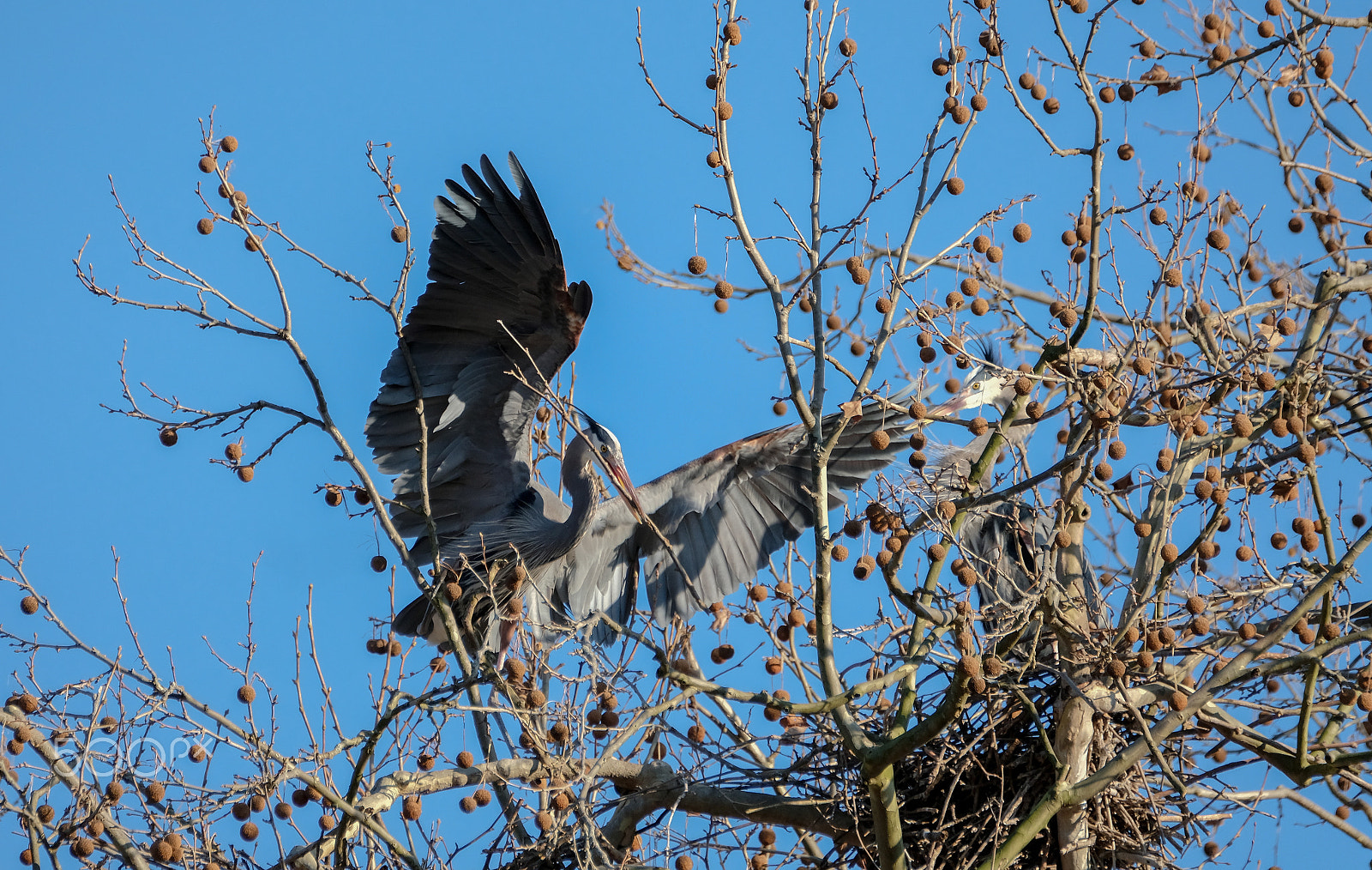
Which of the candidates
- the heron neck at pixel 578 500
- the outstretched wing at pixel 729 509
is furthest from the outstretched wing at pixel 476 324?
the outstretched wing at pixel 729 509

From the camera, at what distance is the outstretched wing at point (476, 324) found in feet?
19.9

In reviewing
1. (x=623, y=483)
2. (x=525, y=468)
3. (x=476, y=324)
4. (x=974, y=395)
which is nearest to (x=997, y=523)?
(x=974, y=395)

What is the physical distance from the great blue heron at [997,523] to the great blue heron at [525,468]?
473mm

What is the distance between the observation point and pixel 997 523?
262 inches

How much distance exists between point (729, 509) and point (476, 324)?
5.02 feet

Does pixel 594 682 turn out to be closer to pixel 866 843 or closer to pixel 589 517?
pixel 866 843

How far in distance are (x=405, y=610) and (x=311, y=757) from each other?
210 centimetres

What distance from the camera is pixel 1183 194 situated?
4.05 m

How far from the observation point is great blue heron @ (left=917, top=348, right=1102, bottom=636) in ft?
12.6

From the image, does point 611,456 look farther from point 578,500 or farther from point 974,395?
point 974,395

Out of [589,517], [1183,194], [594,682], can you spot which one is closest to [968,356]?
[1183,194]

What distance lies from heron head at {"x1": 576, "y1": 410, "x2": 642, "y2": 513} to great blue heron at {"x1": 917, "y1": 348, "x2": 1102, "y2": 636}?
1.45 meters

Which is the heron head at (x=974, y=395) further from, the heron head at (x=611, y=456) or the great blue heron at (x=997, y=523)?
the heron head at (x=611, y=456)

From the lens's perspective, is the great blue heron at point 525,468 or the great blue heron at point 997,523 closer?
the great blue heron at point 997,523
